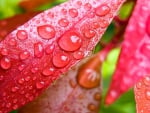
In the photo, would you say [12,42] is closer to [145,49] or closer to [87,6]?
[87,6]

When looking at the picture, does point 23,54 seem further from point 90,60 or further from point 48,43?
point 90,60

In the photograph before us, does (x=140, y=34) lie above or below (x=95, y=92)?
above

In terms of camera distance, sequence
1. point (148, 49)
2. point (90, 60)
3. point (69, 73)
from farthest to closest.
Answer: point (90, 60)
point (69, 73)
point (148, 49)

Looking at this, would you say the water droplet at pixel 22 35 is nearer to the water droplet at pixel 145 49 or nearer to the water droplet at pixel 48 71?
A: the water droplet at pixel 48 71

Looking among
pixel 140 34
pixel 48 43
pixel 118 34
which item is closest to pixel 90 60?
pixel 118 34

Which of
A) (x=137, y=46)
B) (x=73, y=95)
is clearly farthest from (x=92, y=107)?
(x=137, y=46)

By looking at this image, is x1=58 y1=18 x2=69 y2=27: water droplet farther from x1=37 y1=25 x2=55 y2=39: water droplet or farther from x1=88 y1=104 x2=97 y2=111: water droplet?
x1=88 y1=104 x2=97 y2=111: water droplet

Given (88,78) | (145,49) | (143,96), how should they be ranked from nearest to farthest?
(143,96) < (145,49) < (88,78)
